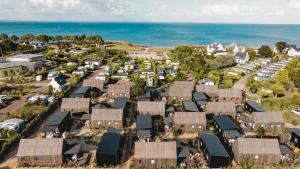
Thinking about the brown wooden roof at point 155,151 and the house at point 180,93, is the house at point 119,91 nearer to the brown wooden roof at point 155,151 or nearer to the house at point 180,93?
the house at point 180,93

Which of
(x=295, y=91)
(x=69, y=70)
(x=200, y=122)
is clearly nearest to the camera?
(x=200, y=122)

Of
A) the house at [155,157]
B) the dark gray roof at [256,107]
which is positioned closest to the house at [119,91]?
the house at [155,157]

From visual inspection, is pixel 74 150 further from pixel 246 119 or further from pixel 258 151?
pixel 246 119

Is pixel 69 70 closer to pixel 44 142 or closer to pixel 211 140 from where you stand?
pixel 44 142

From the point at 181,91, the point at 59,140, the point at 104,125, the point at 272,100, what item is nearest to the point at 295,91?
the point at 272,100

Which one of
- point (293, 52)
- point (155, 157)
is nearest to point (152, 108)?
point (155, 157)

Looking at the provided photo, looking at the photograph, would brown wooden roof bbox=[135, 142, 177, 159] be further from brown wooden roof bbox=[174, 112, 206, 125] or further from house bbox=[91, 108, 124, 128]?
house bbox=[91, 108, 124, 128]
